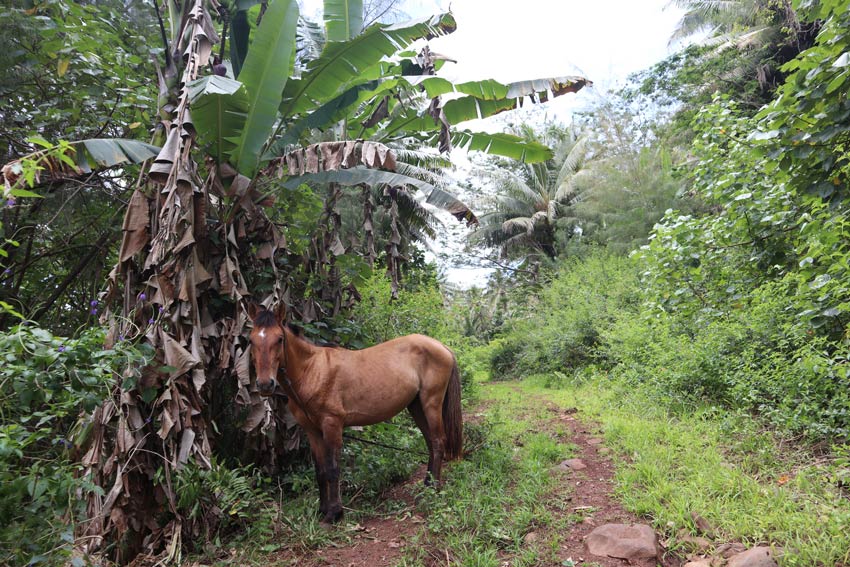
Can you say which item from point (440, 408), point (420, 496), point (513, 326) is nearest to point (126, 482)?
point (420, 496)

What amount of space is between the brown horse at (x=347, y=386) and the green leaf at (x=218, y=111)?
5.39ft

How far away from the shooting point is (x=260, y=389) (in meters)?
3.59

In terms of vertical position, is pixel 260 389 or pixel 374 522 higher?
pixel 260 389

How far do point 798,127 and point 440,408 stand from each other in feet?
12.3

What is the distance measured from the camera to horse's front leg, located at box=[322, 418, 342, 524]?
4.01m

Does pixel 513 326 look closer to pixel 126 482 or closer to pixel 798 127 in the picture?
pixel 798 127

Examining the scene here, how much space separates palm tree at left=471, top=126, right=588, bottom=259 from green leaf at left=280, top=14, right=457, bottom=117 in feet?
53.3

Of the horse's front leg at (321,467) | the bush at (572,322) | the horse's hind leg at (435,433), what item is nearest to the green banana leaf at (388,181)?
the horse's hind leg at (435,433)

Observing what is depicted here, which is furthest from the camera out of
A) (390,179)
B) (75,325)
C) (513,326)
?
(513,326)

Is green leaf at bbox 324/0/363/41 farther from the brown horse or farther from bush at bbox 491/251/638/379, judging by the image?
bush at bbox 491/251/638/379

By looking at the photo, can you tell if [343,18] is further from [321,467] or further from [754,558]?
[754,558]

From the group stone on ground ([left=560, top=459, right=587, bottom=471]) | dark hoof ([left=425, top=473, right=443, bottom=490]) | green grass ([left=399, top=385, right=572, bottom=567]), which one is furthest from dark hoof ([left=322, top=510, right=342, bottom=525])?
stone on ground ([left=560, top=459, right=587, bottom=471])

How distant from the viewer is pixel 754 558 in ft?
9.54

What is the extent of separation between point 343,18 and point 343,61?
1405 mm
